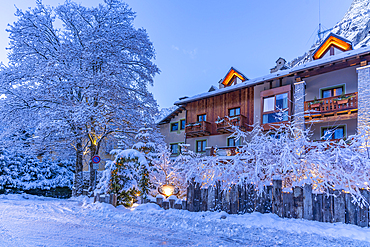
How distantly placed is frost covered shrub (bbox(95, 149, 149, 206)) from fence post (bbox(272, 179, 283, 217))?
174 inches

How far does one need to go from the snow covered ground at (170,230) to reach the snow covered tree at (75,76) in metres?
7.47

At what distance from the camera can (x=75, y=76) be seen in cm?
1391

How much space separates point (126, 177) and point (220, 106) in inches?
572

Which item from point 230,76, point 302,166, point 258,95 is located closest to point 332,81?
point 258,95

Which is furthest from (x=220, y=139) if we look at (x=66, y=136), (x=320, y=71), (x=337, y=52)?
(x=66, y=136)

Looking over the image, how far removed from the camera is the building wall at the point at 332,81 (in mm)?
15477

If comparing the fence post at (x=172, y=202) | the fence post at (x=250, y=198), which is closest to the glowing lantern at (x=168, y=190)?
the fence post at (x=172, y=202)

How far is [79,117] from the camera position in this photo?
43.3 ft

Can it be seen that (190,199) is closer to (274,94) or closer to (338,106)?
(338,106)

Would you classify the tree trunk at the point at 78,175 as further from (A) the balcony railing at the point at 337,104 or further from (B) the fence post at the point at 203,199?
(A) the balcony railing at the point at 337,104

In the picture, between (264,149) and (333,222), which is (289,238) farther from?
(264,149)

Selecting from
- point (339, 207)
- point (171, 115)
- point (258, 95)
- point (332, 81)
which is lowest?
point (339, 207)

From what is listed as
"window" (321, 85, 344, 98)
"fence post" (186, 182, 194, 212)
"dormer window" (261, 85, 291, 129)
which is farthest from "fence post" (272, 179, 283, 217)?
"window" (321, 85, 344, 98)

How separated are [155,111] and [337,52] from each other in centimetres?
1293
